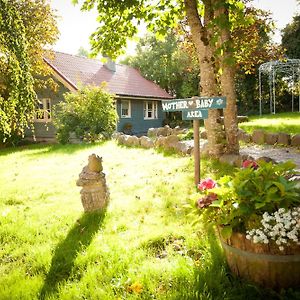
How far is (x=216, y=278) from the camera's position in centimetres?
298

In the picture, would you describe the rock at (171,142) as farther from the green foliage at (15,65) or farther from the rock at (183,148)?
the green foliage at (15,65)

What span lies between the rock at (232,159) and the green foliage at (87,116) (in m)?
9.13

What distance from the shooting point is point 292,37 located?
28094mm

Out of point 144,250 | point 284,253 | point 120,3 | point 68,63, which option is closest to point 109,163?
point 120,3

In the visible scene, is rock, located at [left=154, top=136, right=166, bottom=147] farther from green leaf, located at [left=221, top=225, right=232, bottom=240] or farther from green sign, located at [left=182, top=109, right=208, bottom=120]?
green leaf, located at [left=221, top=225, right=232, bottom=240]

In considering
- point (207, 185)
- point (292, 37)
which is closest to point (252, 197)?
point (207, 185)

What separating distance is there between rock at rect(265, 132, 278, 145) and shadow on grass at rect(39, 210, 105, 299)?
788cm

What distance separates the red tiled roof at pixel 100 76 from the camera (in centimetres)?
2089

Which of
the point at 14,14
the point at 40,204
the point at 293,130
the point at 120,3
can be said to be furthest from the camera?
the point at 293,130

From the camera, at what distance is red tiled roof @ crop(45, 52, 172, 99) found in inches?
822

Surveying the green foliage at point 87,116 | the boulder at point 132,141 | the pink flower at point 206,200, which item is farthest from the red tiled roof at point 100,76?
the pink flower at point 206,200

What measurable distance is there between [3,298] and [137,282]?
4.20 feet

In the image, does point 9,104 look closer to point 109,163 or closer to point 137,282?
point 137,282

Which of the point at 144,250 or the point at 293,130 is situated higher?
the point at 293,130
